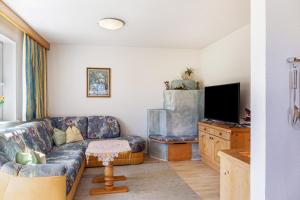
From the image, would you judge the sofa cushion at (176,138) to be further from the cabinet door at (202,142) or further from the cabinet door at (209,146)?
the cabinet door at (209,146)

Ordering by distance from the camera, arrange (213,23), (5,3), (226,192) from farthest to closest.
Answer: (213,23)
(5,3)
(226,192)

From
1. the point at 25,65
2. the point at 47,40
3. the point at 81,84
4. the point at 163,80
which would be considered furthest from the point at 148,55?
the point at 25,65

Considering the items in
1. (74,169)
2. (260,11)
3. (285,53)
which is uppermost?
(260,11)

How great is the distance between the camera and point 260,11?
1.27 metres

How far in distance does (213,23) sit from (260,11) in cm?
236

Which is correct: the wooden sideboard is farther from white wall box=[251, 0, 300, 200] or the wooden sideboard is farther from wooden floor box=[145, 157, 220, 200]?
white wall box=[251, 0, 300, 200]

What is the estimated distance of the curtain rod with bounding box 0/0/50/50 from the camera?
2752 millimetres

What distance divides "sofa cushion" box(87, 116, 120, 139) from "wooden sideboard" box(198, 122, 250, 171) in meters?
1.80

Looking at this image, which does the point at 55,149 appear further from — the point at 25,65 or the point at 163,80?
the point at 163,80

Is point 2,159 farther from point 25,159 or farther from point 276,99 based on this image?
point 276,99

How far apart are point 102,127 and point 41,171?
273cm

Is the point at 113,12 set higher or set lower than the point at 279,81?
higher

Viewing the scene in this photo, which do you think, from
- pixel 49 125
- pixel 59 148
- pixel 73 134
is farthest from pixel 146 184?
pixel 49 125

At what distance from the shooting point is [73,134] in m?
4.28
